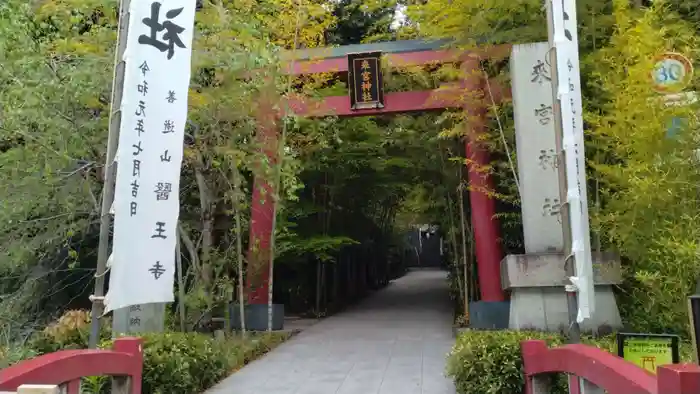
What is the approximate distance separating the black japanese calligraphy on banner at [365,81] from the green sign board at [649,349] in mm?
6190

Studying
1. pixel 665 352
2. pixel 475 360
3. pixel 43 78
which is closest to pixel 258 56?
pixel 43 78

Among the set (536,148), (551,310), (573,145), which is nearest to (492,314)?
(551,310)

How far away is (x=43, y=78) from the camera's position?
6191 millimetres

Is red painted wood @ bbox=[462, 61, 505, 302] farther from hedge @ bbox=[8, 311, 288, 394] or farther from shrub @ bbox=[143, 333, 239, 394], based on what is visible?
shrub @ bbox=[143, 333, 239, 394]

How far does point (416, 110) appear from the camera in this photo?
31.2 feet

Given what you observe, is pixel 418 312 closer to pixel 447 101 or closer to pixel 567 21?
pixel 447 101

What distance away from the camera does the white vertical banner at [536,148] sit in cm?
666

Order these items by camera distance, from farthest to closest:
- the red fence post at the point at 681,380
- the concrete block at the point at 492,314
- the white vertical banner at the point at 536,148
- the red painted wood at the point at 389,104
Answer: the red painted wood at the point at 389,104
the concrete block at the point at 492,314
the white vertical banner at the point at 536,148
the red fence post at the point at 681,380

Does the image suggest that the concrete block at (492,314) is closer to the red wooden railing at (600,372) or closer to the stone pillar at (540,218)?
the stone pillar at (540,218)

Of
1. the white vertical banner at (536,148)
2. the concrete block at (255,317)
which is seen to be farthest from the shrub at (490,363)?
the concrete block at (255,317)

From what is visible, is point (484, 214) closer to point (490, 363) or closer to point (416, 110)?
point (416, 110)

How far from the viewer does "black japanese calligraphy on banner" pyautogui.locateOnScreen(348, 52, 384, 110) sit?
931cm

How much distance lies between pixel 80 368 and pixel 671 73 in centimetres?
575

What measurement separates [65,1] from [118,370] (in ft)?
14.3
